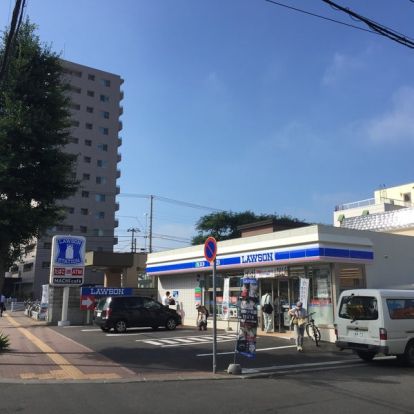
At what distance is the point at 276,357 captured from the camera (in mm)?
14758

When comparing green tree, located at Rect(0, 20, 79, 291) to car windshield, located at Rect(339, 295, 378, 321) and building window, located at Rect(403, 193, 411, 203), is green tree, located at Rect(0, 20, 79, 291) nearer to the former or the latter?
car windshield, located at Rect(339, 295, 378, 321)

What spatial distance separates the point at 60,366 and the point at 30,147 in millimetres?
6584

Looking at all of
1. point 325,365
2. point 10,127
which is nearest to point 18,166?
point 10,127

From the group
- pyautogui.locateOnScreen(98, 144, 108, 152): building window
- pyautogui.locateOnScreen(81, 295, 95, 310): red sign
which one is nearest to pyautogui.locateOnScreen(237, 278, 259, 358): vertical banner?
pyautogui.locateOnScreen(81, 295, 95, 310): red sign

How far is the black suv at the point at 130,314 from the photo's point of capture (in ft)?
72.8

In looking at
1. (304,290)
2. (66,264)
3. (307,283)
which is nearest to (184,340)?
(304,290)

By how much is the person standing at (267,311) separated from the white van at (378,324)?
6757mm

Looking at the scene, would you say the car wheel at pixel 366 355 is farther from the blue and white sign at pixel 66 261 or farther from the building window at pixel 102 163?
the building window at pixel 102 163

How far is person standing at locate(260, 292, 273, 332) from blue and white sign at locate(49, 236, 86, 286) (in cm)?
1082

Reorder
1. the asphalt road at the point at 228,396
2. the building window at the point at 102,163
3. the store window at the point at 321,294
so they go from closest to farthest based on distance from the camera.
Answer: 1. the asphalt road at the point at 228,396
2. the store window at the point at 321,294
3. the building window at the point at 102,163

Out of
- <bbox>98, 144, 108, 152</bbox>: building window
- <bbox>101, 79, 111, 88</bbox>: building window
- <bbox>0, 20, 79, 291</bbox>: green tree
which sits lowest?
<bbox>0, 20, 79, 291</bbox>: green tree

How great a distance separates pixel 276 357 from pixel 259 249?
24.4 feet

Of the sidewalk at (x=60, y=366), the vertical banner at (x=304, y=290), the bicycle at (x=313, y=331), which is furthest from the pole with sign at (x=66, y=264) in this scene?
the bicycle at (x=313, y=331)

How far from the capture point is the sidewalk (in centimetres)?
1090
